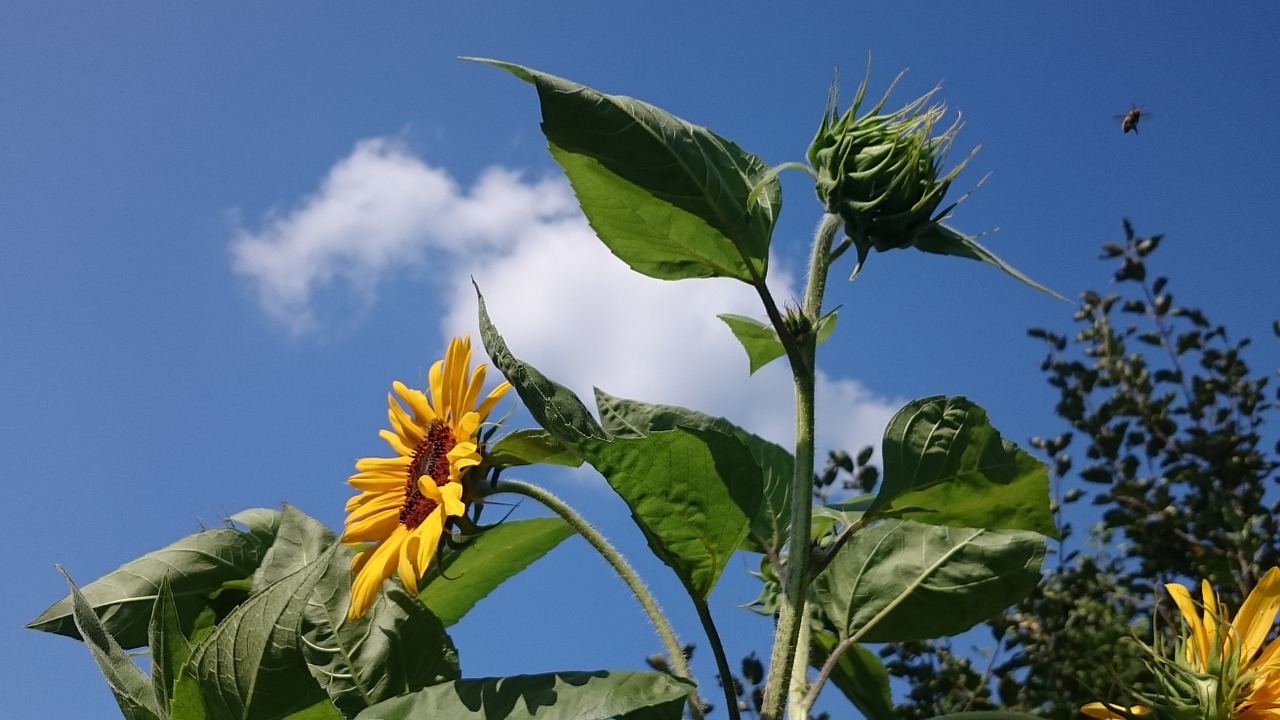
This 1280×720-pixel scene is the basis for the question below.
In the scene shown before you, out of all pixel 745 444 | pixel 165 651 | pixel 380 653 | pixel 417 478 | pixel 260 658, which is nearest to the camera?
pixel 260 658

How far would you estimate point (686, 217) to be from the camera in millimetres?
1267

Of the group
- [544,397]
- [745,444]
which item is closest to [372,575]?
[544,397]

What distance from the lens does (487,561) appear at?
4.96 ft

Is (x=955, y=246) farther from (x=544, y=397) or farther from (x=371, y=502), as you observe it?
(x=371, y=502)

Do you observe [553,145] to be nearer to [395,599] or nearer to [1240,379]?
[395,599]

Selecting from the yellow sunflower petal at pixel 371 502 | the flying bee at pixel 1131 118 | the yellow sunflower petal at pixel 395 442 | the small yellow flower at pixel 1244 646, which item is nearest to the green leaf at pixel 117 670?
the yellow sunflower petal at pixel 371 502

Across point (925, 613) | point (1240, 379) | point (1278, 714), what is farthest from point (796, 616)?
point (1240, 379)

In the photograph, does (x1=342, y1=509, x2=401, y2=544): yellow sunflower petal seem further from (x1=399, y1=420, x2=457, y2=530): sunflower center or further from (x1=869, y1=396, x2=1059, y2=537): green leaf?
(x1=869, y1=396, x2=1059, y2=537): green leaf

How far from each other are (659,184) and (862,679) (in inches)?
31.4

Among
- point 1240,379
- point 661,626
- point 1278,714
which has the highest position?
point 1240,379

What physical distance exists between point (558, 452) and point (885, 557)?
0.43 m

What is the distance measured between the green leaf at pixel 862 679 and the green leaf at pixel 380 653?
0.57 m

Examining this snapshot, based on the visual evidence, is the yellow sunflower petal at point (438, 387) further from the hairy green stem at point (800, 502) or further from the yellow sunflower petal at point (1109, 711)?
the yellow sunflower petal at point (1109, 711)

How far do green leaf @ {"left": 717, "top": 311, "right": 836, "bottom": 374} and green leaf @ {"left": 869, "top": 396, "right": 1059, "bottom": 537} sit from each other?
264 millimetres
